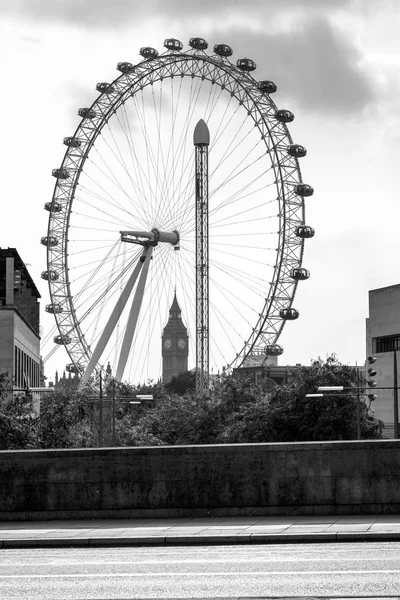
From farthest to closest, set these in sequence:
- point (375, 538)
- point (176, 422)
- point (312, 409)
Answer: point (176, 422) < point (312, 409) < point (375, 538)

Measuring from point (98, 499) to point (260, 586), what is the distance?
12293 mm

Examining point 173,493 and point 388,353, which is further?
point 388,353

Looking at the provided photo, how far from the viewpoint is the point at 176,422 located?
106 metres

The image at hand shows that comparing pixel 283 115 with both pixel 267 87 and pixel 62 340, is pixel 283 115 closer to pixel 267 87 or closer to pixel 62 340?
pixel 267 87

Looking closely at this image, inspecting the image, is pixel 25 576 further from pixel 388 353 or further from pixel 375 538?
pixel 388 353

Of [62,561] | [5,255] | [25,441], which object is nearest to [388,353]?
[5,255]

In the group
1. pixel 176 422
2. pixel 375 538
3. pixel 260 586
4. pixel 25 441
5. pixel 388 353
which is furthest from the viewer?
pixel 176 422

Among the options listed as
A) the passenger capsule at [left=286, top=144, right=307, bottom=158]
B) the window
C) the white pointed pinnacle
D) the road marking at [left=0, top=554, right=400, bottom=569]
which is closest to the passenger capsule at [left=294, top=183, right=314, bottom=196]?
the passenger capsule at [left=286, top=144, right=307, bottom=158]

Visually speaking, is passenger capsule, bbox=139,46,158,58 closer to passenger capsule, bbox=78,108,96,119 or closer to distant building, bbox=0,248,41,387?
passenger capsule, bbox=78,108,96,119

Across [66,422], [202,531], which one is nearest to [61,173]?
[66,422]

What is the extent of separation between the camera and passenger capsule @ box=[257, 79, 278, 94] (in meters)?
94.4

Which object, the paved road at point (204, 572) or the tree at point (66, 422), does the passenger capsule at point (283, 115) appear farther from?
the paved road at point (204, 572)

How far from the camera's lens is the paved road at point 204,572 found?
17797 millimetres

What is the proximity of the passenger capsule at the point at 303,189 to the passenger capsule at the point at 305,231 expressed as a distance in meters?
2.64
